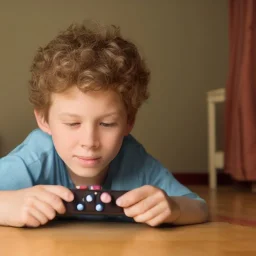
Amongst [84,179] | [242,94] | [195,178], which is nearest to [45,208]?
[84,179]

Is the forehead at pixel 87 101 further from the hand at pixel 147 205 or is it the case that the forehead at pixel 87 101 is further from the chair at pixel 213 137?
the chair at pixel 213 137

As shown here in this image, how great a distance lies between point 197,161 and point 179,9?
82 centimetres

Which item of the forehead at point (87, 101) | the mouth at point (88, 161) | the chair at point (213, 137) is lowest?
the chair at point (213, 137)

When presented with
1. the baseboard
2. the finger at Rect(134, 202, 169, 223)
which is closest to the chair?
the baseboard

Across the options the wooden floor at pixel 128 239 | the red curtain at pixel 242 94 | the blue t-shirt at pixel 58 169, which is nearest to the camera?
the wooden floor at pixel 128 239

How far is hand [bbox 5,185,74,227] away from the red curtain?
137 centimetres

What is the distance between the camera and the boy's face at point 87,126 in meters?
0.92

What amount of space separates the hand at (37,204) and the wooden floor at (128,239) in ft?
0.07

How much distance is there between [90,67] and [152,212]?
0.97ft

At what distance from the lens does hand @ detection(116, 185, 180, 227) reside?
2.82ft

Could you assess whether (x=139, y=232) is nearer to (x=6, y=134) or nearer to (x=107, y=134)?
(x=107, y=134)

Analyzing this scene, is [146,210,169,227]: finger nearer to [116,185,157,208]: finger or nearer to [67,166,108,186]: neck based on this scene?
[116,185,157,208]: finger

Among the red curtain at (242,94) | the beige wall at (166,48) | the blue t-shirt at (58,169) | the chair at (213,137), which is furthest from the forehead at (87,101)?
the beige wall at (166,48)

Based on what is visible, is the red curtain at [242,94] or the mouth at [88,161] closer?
the mouth at [88,161]
